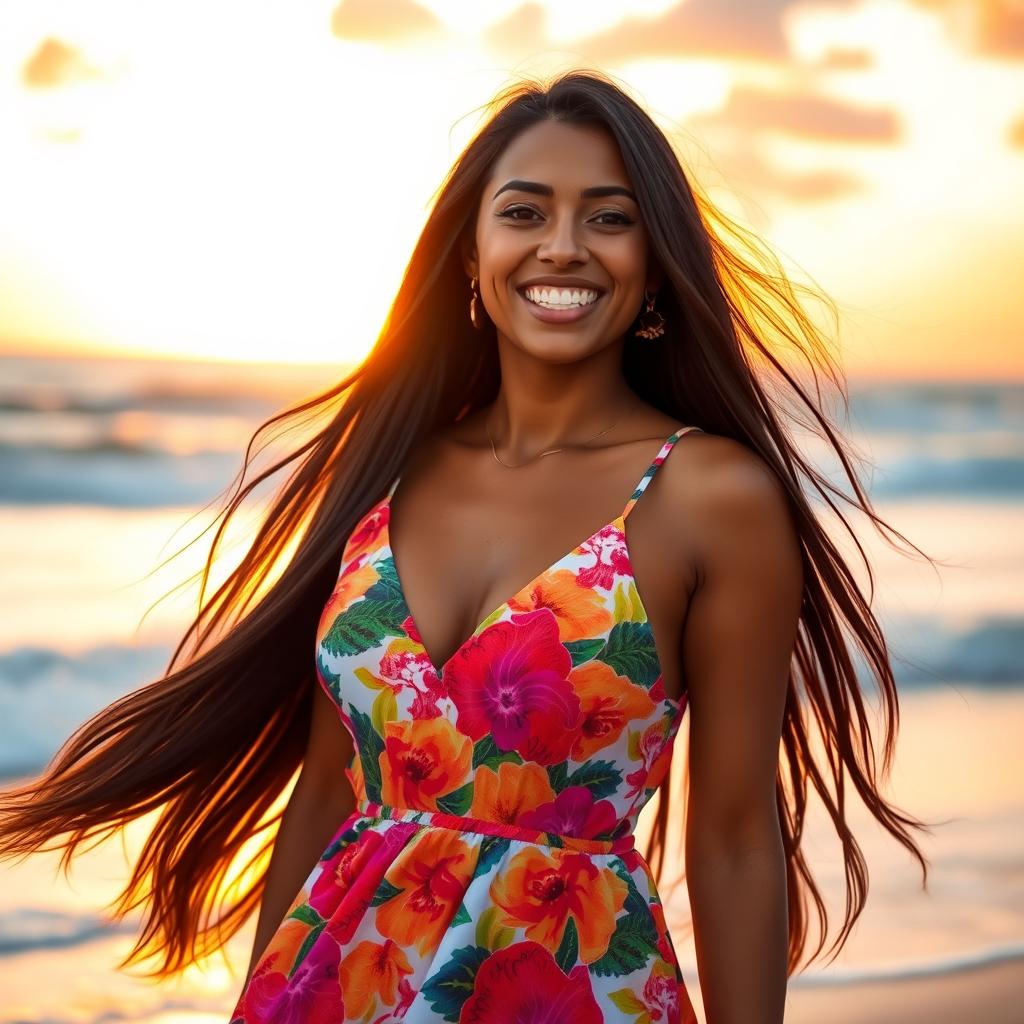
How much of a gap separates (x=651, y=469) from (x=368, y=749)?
601 mm

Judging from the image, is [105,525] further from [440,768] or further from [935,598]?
[440,768]

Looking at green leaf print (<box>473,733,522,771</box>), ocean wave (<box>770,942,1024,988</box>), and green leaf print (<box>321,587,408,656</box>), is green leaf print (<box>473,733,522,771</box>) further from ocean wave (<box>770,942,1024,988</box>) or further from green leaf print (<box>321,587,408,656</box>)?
ocean wave (<box>770,942,1024,988</box>)

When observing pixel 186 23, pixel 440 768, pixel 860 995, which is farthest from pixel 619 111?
pixel 186 23

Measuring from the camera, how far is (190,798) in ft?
10.0

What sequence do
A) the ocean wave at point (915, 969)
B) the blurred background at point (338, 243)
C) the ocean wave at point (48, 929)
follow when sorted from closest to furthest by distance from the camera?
the ocean wave at point (915, 969), the ocean wave at point (48, 929), the blurred background at point (338, 243)

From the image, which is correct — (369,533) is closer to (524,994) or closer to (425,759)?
(425,759)

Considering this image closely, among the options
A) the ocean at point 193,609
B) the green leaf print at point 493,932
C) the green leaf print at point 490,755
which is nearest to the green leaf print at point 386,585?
the green leaf print at point 490,755

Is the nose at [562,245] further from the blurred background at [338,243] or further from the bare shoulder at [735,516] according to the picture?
the blurred background at [338,243]

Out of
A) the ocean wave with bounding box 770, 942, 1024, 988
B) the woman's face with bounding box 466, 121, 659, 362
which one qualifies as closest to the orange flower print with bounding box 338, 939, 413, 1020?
the woman's face with bounding box 466, 121, 659, 362

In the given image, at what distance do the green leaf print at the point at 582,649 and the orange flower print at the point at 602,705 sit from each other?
0.01 metres

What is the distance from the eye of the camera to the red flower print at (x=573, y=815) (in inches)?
101

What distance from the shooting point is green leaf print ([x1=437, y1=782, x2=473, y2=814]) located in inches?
101

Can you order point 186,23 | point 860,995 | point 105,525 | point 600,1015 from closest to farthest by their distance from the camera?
point 600,1015, point 860,995, point 105,525, point 186,23

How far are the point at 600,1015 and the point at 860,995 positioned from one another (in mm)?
2571
